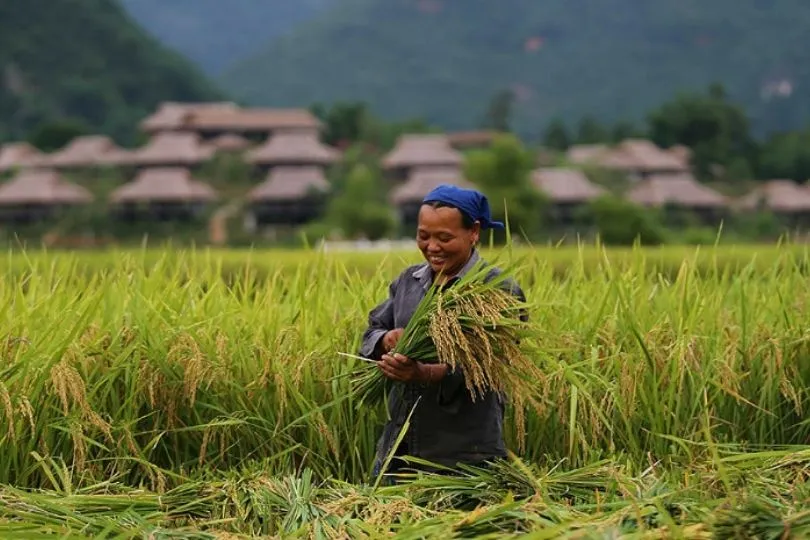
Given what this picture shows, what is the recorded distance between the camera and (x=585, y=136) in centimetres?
5459

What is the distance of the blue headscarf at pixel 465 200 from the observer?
2.21 m

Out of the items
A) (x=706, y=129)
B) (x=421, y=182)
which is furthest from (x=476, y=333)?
(x=706, y=129)

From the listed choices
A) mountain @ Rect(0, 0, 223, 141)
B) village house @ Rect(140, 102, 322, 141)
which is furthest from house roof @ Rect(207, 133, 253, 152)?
mountain @ Rect(0, 0, 223, 141)

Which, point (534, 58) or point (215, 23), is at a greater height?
point (215, 23)

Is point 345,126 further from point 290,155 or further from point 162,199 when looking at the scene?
point 162,199

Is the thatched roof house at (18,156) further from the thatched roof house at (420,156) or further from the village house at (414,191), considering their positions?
the village house at (414,191)

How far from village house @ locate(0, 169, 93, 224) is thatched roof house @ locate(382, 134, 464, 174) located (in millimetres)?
11960

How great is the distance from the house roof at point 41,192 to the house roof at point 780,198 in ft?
83.2

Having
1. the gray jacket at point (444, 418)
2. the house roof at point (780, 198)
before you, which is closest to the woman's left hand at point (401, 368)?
the gray jacket at point (444, 418)

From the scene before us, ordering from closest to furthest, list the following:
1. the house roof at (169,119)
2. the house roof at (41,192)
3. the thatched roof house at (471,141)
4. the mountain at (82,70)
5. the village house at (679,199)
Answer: the house roof at (41,192) < the village house at (679,199) < the house roof at (169,119) < the thatched roof house at (471,141) < the mountain at (82,70)

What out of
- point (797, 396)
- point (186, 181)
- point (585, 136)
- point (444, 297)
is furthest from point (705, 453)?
point (585, 136)

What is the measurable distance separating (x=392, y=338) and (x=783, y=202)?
134 feet

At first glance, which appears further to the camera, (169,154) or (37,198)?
(169,154)

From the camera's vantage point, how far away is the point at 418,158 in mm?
42125
